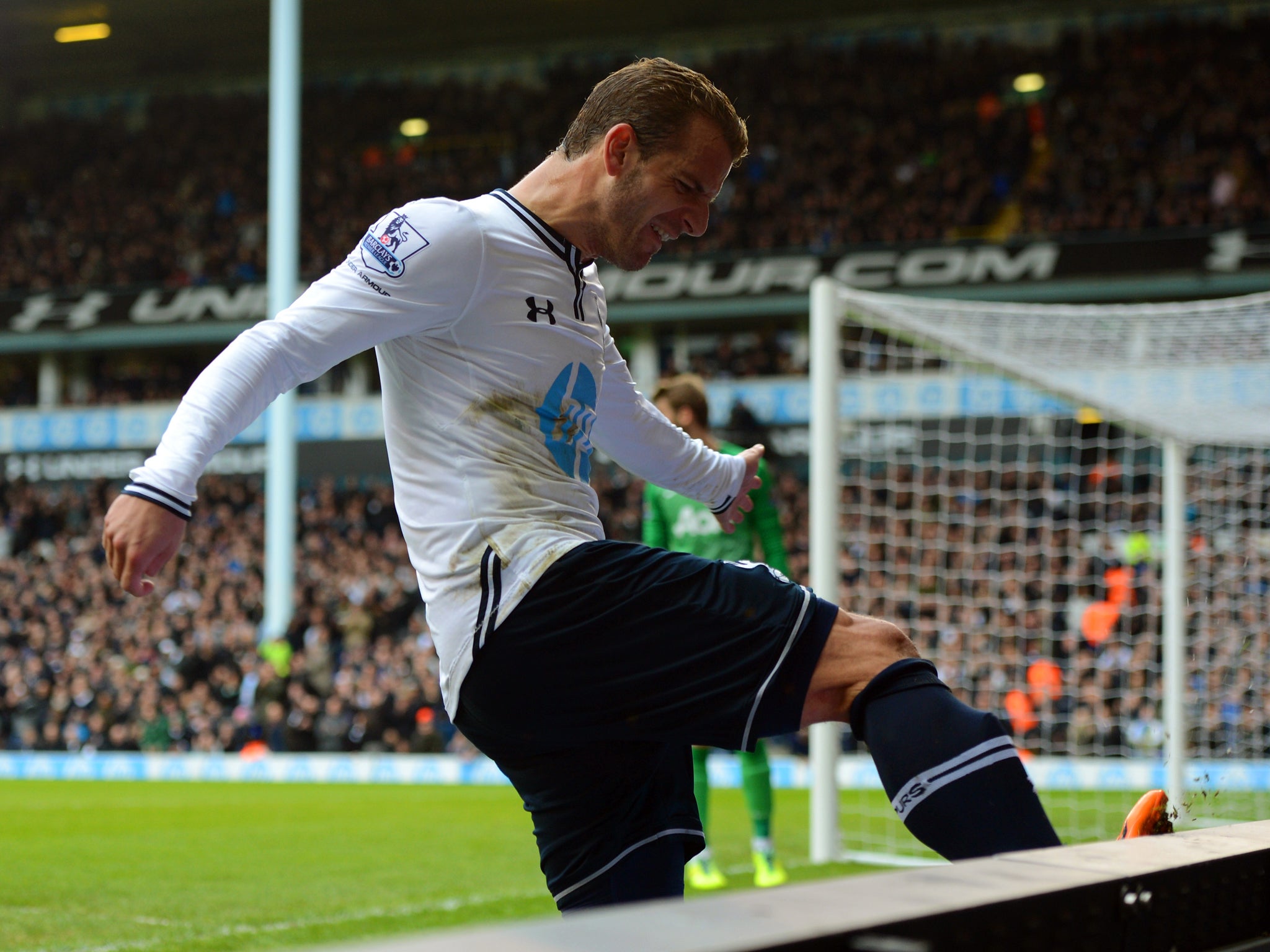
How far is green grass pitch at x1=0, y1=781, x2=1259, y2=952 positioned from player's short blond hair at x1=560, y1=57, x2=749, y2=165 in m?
2.74

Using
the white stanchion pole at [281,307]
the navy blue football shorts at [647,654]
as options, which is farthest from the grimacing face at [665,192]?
the white stanchion pole at [281,307]

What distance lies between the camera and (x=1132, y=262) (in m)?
19.0

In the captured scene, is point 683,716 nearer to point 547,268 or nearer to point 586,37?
point 547,268

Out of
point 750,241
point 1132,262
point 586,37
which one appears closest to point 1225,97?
point 1132,262

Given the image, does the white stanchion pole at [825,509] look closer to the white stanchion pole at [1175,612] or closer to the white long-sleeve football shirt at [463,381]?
the white stanchion pole at [1175,612]

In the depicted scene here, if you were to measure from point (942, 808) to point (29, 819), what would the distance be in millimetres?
7832

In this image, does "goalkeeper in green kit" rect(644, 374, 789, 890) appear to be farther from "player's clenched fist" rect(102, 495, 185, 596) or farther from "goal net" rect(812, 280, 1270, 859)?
"player's clenched fist" rect(102, 495, 185, 596)

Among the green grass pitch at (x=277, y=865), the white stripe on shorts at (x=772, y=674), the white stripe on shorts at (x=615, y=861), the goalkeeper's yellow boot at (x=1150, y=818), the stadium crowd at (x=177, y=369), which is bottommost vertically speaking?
the green grass pitch at (x=277, y=865)

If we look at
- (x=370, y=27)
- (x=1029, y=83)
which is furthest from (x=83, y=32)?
(x=1029, y=83)

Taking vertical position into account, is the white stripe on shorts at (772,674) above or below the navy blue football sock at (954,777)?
above

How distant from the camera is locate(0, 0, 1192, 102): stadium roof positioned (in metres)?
25.7

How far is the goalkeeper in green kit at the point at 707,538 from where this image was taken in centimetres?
539

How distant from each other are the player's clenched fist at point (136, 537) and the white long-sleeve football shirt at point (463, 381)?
0.39ft

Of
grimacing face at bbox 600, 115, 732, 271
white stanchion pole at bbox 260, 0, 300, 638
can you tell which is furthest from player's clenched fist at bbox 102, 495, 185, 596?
white stanchion pole at bbox 260, 0, 300, 638
